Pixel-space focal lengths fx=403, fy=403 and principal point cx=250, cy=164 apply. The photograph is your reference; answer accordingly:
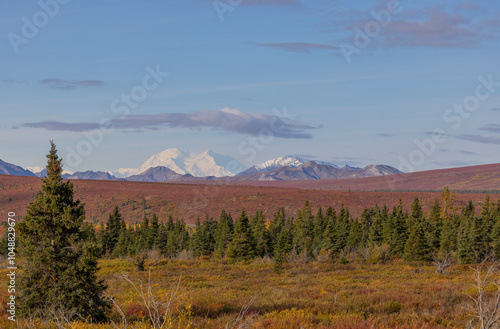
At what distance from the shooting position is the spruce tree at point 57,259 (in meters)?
11.2

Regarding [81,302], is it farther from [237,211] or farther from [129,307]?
[237,211]

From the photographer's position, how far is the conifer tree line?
48156 mm

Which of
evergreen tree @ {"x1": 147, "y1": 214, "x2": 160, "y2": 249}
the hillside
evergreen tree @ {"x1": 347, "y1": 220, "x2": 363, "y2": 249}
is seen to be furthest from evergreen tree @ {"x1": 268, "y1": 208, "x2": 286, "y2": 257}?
the hillside

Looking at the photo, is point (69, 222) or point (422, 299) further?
point (422, 299)

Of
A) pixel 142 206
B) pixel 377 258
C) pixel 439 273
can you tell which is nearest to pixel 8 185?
pixel 142 206

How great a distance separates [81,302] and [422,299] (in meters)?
12.1

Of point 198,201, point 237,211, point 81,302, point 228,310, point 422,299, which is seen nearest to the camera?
point 81,302

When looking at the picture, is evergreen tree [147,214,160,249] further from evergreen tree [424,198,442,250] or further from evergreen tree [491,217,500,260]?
evergreen tree [491,217,500,260]

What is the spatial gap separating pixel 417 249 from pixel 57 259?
43606 mm

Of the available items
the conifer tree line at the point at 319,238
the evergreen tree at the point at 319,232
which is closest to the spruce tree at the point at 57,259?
the conifer tree line at the point at 319,238

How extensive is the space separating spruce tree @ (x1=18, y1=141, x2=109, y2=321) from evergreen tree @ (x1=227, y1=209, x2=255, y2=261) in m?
39.5

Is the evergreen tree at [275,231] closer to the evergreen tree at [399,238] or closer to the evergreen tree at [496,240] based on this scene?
the evergreen tree at [399,238]

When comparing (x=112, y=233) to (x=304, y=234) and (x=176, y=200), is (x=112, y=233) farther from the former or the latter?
(x=176, y=200)

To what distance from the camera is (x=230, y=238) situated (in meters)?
60.6
